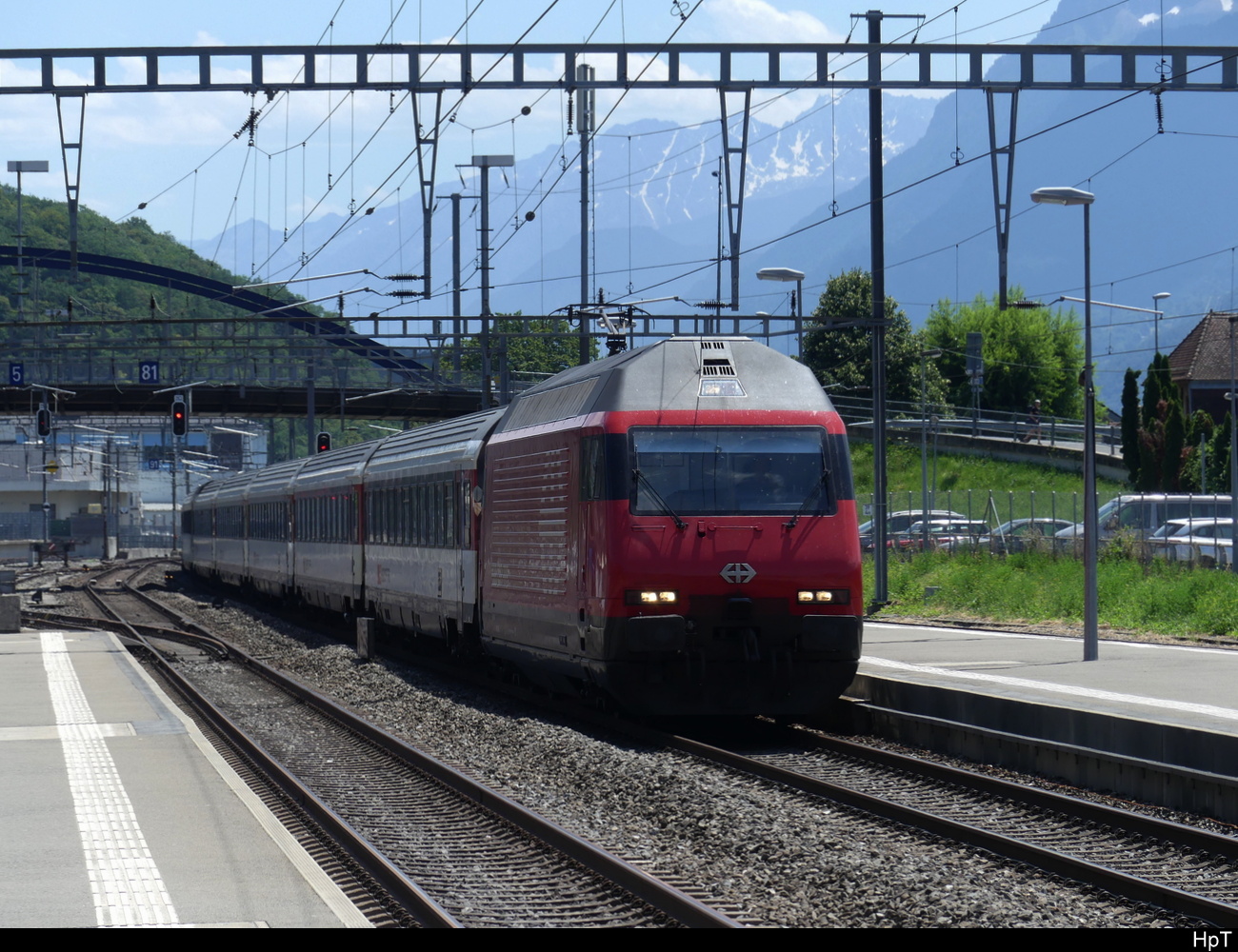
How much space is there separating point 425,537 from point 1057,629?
11010mm

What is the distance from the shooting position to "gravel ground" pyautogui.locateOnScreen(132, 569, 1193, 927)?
807cm

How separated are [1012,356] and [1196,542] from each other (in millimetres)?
68989

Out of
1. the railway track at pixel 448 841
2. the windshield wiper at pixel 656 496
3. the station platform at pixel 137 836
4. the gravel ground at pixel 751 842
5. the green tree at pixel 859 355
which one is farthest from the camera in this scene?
the green tree at pixel 859 355

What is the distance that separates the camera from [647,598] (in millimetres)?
13953

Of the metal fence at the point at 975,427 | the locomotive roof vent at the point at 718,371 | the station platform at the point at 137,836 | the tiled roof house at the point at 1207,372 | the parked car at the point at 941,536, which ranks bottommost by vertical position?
the station platform at the point at 137,836

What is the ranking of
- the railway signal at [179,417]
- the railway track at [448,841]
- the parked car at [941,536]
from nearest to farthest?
the railway track at [448,841] < the parked car at [941,536] < the railway signal at [179,417]

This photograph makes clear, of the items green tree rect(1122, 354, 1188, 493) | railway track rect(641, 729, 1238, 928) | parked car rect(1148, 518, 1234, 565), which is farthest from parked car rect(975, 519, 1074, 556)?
railway track rect(641, 729, 1238, 928)

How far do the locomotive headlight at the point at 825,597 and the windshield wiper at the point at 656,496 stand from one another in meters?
1.21

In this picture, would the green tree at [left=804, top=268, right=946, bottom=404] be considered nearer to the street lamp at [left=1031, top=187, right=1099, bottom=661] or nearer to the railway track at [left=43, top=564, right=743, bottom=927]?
the street lamp at [left=1031, top=187, right=1099, bottom=661]

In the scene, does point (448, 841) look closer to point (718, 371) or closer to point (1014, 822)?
point (1014, 822)

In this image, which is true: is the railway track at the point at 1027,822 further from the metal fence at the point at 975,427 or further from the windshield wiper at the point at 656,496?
the metal fence at the point at 975,427

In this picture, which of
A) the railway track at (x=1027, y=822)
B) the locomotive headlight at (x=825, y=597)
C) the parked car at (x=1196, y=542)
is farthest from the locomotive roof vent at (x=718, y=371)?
the parked car at (x=1196, y=542)

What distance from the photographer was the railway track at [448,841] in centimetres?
820

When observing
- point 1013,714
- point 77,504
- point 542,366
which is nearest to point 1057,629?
point 1013,714
